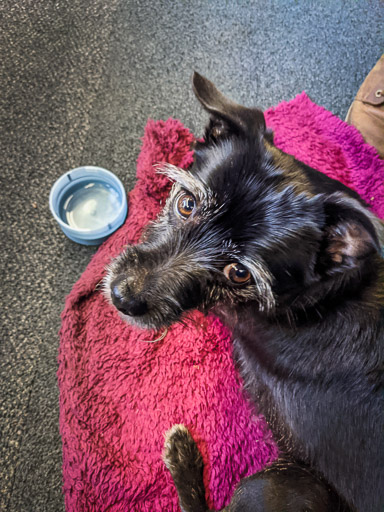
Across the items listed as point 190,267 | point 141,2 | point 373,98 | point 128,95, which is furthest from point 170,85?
point 190,267

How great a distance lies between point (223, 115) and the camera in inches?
69.6

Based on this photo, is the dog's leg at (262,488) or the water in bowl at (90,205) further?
the water in bowl at (90,205)

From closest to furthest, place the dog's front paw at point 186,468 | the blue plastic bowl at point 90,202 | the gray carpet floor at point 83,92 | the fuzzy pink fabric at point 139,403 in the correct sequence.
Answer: the dog's front paw at point 186,468 < the fuzzy pink fabric at point 139,403 < the gray carpet floor at point 83,92 < the blue plastic bowl at point 90,202

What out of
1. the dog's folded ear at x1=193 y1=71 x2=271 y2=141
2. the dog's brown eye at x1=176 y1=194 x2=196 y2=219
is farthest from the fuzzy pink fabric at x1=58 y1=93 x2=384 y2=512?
the dog's folded ear at x1=193 y1=71 x2=271 y2=141

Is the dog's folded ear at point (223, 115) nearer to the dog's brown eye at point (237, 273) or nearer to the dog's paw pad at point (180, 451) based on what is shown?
the dog's brown eye at point (237, 273)

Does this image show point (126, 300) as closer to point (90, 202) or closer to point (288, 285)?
point (288, 285)

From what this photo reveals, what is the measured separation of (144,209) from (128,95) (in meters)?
1.22

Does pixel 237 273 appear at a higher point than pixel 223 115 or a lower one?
lower

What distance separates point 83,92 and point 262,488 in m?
3.12

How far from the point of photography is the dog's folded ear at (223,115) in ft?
5.89

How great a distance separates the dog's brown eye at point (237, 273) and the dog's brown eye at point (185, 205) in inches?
12.5

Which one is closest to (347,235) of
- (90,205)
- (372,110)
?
(90,205)

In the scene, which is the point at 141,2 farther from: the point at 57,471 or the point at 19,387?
the point at 57,471

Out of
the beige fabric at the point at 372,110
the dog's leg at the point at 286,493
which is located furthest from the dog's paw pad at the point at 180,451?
the beige fabric at the point at 372,110
